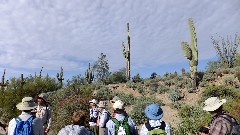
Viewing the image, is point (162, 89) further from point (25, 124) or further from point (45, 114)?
point (25, 124)

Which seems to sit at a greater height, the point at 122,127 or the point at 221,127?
the point at 221,127

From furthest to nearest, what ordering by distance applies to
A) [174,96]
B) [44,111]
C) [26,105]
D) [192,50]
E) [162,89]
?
[162,89]
[192,50]
[174,96]
[44,111]
[26,105]

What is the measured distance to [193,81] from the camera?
25219mm

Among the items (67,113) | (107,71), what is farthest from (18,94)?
(107,71)

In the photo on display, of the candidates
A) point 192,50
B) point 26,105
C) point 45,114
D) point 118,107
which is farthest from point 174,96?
point 26,105

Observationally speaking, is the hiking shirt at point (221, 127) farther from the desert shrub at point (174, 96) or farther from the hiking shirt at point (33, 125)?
the desert shrub at point (174, 96)

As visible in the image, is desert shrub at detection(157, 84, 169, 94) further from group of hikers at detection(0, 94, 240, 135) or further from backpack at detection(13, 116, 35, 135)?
backpack at detection(13, 116, 35, 135)

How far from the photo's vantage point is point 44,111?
7500 millimetres

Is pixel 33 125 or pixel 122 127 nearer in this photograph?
pixel 33 125

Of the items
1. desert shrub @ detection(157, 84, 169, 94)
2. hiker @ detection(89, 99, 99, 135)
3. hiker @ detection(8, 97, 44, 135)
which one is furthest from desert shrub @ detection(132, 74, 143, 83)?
hiker @ detection(8, 97, 44, 135)

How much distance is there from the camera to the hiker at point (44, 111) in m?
7.42

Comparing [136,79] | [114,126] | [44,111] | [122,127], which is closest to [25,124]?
[114,126]

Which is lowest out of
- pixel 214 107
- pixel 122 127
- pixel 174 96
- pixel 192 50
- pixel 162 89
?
pixel 122 127

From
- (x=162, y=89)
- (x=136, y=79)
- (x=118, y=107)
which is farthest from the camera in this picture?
(x=136, y=79)
